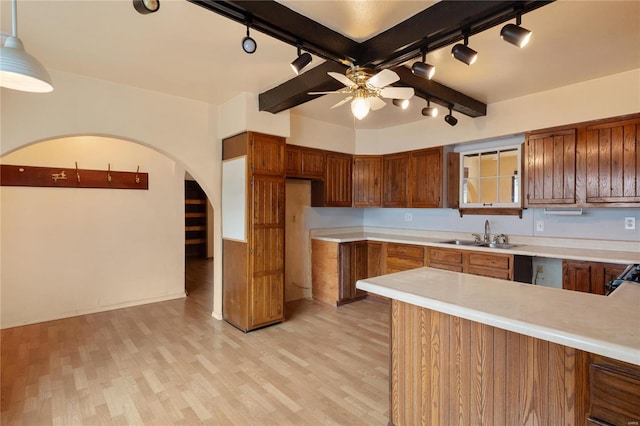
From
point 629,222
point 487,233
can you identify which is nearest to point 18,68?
point 487,233

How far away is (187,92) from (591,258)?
4.42 metres

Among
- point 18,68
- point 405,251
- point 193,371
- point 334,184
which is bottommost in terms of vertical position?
point 193,371

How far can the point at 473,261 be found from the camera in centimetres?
366

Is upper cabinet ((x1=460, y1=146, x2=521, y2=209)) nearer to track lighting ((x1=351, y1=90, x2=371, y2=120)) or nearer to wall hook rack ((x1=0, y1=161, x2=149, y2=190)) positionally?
track lighting ((x1=351, y1=90, x2=371, y2=120))

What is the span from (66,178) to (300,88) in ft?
11.0

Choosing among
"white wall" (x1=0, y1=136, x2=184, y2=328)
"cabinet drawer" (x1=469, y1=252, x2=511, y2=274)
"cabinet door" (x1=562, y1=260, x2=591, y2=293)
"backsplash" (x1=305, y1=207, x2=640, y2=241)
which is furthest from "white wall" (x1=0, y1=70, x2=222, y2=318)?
"cabinet door" (x1=562, y1=260, x2=591, y2=293)

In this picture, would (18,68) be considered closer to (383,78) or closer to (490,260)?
(383,78)

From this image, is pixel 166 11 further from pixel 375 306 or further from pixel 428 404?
pixel 375 306

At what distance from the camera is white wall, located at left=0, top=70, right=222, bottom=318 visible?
2689 mm

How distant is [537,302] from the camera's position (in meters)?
1.53

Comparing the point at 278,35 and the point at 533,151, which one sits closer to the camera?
the point at 278,35

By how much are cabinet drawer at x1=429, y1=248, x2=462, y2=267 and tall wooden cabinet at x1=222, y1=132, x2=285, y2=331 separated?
1.97m

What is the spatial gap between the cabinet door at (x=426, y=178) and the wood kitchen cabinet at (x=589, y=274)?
1.63 m

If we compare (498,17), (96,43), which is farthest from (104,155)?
(498,17)
